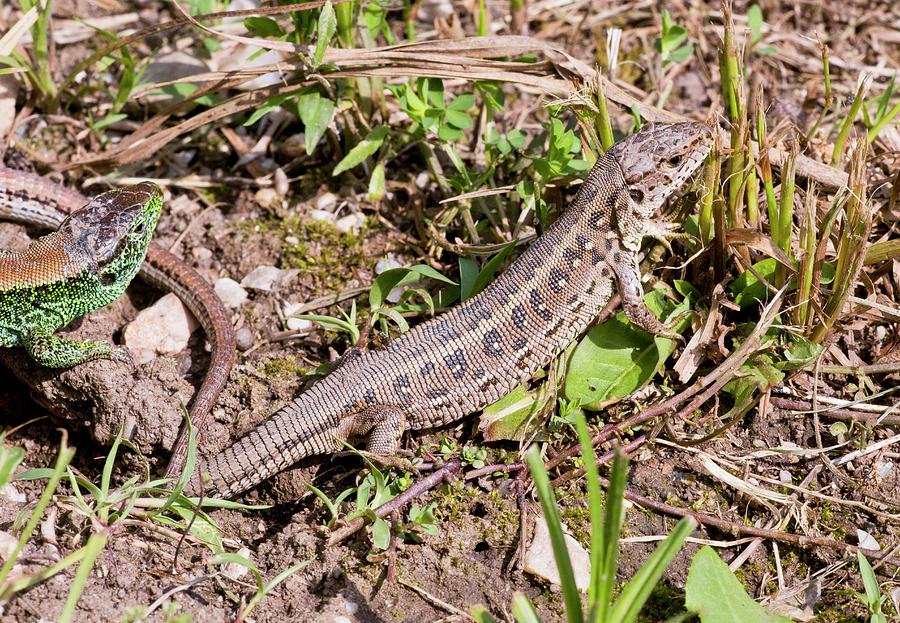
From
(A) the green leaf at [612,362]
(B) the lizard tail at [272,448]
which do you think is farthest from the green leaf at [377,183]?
(A) the green leaf at [612,362]

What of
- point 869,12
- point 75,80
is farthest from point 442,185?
point 869,12

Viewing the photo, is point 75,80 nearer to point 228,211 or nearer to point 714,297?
point 228,211

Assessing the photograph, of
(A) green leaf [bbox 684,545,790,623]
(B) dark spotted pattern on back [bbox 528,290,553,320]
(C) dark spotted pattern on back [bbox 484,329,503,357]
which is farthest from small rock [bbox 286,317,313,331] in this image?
(A) green leaf [bbox 684,545,790,623]

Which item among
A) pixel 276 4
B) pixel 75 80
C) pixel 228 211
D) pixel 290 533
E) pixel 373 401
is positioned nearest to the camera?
pixel 290 533

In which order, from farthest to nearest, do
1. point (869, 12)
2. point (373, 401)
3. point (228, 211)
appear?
1. point (869, 12)
2. point (228, 211)
3. point (373, 401)

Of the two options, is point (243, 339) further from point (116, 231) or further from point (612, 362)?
point (612, 362)
